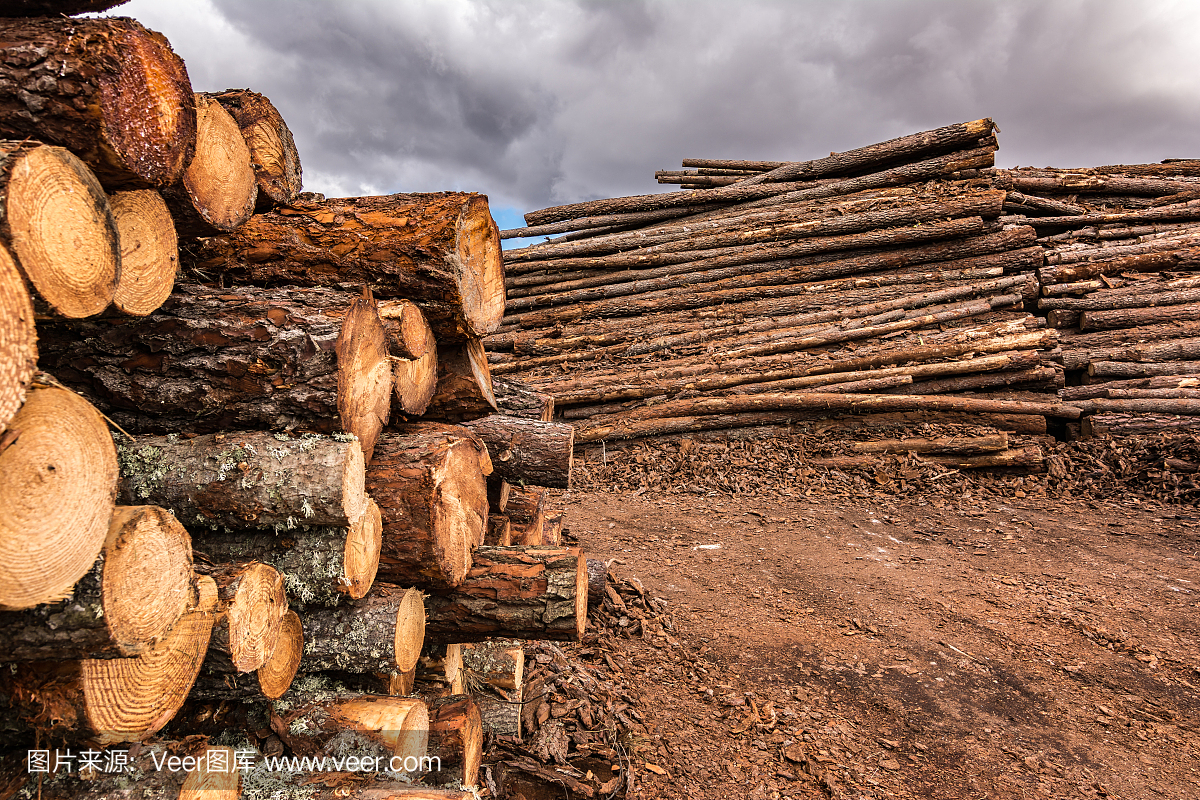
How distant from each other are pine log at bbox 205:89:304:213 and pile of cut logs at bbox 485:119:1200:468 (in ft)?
21.8

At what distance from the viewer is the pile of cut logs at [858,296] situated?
8.86 metres

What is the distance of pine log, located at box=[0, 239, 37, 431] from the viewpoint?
1.41 metres

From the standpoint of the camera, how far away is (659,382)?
30.9 feet

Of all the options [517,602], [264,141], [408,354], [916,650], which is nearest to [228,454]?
[408,354]

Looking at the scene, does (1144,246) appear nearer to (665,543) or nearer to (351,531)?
(665,543)

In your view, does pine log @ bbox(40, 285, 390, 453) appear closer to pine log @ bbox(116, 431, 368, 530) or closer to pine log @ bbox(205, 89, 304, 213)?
pine log @ bbox(116, 431, 368, 530)

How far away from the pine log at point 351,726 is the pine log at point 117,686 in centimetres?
52

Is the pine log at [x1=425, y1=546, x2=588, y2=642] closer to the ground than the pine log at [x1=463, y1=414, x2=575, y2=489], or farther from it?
closer to the ground

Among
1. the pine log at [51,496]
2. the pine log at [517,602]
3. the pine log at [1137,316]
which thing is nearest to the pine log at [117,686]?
the pine log at [51,496]

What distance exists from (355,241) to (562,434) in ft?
5.89

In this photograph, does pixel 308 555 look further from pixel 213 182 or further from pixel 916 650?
pixel 916 650

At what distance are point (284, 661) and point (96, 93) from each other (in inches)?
79.5

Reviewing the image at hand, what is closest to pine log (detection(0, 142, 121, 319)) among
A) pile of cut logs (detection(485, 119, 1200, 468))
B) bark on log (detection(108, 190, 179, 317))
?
bark on log (detection(108, 190, 179, 317))

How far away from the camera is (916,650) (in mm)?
4367
